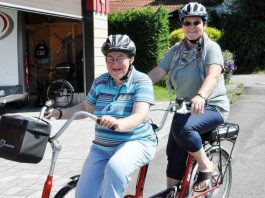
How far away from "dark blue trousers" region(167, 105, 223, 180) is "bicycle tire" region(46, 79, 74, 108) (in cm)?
812

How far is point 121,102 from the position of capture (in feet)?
11.4

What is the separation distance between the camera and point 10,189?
5434mm

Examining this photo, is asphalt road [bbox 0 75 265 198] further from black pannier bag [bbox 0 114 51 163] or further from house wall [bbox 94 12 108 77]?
house wall [bbox 94 12 108 77]

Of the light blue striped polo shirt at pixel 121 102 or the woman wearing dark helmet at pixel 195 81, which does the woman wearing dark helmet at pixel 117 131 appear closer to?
the light blue striped polo shirt at pixel 121 102

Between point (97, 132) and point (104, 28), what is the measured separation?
956 centimetres

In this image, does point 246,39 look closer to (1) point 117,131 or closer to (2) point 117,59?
(2) point 117,59

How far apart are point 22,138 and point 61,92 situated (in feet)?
31.4

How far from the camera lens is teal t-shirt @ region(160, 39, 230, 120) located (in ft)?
13.2

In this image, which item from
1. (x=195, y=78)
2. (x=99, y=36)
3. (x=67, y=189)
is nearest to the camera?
(x=67, y=189)

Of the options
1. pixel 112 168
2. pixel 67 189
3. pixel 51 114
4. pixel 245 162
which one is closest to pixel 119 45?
pixel 51 114

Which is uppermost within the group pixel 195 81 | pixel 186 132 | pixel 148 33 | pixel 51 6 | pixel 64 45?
pixel 51 6

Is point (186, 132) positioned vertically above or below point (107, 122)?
below

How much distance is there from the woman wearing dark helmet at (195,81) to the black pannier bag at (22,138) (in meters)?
1.39

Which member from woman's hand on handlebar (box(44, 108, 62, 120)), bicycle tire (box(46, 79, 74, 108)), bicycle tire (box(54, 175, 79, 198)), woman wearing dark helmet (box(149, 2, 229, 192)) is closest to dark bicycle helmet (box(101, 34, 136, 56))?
woman's hand on handlebar (box(44, 108, 62, 120))
